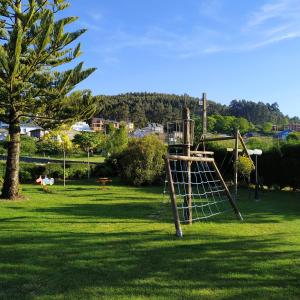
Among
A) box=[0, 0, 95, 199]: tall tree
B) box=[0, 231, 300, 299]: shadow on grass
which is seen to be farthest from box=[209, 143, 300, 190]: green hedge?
box=[0, 231, 300, 299]: shadow on grass

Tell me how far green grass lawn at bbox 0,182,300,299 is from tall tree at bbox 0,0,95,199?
13.7 ft

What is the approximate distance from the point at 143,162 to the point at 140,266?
1714 centimetres

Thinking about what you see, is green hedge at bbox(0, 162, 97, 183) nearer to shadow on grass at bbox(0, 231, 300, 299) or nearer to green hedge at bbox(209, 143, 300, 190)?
green hedge at bbox(209, 143, 300, 190)

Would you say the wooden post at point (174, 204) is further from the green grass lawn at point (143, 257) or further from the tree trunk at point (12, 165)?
the tree trunk at point (12, 165)

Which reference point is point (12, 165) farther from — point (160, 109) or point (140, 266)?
point (160, 109)

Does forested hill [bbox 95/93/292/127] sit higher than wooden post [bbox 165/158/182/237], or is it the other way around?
forested hill [bbox 95/93/292/127]

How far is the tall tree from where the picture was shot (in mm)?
12859

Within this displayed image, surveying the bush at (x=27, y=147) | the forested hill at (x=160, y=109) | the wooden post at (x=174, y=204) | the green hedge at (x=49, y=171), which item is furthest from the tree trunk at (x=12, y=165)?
the forested hill at (x=160, y=109)

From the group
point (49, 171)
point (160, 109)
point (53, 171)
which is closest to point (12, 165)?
point (49, 171)

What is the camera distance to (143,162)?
22.8m

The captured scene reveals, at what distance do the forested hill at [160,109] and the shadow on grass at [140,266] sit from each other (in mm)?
106055

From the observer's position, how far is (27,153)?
5066 cm

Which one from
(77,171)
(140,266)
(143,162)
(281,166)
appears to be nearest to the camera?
(140,266)

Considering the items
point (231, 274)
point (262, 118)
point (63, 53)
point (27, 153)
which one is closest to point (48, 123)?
point (63, 53)
